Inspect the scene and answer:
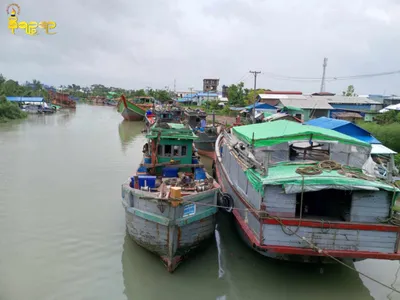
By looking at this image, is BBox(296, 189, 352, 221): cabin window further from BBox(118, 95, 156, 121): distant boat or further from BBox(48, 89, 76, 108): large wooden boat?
BBox(48, 89, 76, 108): large wooden boat

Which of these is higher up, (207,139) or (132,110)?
(132,110)

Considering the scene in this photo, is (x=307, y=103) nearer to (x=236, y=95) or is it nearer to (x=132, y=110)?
(x=236, y=95)

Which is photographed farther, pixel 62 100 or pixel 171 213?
pixel 62 100

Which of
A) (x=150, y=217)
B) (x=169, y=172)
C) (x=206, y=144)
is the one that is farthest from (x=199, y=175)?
(x=206, y=144)

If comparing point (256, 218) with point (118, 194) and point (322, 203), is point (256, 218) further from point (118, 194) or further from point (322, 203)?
point (118, 194)

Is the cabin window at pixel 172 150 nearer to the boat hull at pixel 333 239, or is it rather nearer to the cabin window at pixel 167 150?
the cabin window at pixel 167 150

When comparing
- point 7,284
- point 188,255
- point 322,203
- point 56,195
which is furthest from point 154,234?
point 56,195

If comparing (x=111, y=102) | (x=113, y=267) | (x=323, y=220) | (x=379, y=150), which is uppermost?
(x=111, y=102)

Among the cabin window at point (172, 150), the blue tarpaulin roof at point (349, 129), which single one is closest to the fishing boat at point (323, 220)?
the cabin window at point (172, 150)
